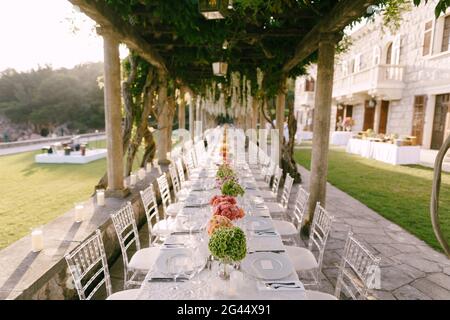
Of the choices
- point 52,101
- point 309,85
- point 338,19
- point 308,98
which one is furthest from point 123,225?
point 52,101

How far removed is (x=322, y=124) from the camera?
416 cm

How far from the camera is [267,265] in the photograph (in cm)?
214

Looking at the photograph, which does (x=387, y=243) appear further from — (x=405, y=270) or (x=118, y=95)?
(x=118, y=95)

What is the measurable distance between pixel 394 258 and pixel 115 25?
485 cm

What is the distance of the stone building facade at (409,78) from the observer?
11.5 m

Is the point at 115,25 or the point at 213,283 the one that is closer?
the point at 213,283

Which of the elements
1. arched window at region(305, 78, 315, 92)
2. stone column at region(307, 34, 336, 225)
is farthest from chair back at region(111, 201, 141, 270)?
arched window at region(305, 78, 315, 92)

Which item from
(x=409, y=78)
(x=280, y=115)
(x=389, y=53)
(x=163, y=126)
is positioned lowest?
(x=163, y=126)

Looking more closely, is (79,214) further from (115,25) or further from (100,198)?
(115,25)

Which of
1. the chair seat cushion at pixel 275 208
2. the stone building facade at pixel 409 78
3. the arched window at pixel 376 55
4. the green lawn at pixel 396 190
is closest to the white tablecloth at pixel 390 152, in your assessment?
the green lawn at pixel 396 190

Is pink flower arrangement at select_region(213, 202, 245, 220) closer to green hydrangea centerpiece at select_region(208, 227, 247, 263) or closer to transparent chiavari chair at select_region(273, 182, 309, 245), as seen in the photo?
green hydrangea centerpiece at select_region(208, 227, 247, 263)

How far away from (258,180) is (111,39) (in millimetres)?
3547

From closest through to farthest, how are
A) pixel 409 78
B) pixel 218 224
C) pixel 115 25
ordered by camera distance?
pixel 218 224, pixel 115 25, pixel 409 78

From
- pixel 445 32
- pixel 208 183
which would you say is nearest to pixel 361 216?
pixel 208 183
